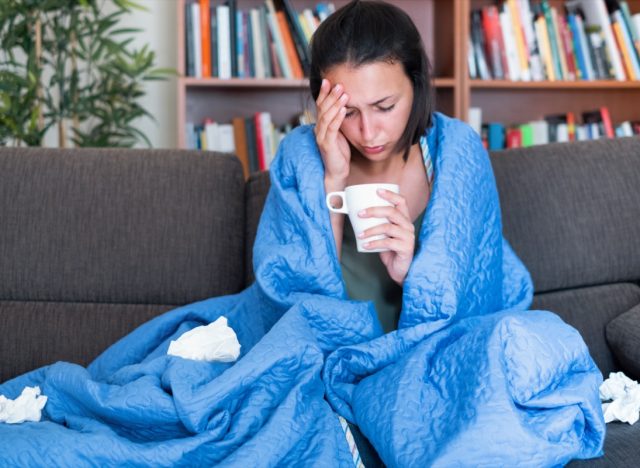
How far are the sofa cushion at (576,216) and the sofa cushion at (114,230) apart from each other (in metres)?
0.62

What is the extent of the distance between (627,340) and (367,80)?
2.40ft

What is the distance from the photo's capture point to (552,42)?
3.04 meters

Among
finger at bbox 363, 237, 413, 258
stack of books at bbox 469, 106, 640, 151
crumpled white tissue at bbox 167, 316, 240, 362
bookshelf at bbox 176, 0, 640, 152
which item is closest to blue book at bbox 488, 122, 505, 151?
stack of books at bbox 469, 106, 640, 151

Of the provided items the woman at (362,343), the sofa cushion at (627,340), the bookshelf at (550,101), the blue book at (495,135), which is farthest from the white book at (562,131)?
the woman at (362,343)

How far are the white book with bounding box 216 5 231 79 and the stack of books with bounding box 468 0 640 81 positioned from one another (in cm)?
91

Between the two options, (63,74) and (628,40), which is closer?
(63,74)

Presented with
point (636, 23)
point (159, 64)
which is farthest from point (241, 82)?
point (636, 23)

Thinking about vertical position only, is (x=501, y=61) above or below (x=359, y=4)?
above

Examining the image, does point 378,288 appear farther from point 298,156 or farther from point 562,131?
point 562,131

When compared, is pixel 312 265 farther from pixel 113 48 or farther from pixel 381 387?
pixel 113 48

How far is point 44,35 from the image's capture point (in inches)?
112

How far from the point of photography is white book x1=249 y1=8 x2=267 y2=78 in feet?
9.34

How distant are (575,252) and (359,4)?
28.3 inches

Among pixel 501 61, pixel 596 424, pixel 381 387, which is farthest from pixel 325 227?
pixel 501 61
